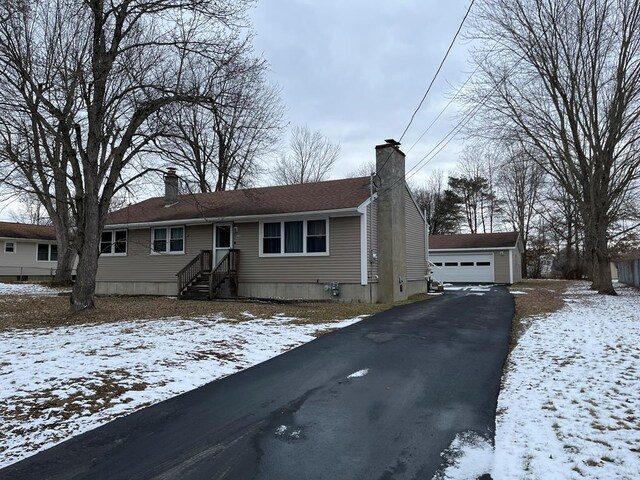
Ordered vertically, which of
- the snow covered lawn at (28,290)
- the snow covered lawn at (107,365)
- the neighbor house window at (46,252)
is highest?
the neighbor house window at (46,252)

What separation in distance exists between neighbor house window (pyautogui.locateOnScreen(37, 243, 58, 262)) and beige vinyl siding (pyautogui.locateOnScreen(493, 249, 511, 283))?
3311 cm

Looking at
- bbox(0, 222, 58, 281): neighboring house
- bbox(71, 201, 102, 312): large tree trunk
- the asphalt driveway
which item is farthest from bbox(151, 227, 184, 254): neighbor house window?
bbox(0, 222, 58, 281): neighboring house

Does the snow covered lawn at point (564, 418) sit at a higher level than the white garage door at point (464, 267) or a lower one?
lower

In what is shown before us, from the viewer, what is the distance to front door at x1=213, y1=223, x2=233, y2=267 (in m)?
18.2

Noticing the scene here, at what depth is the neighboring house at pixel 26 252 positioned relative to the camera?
31.3 meters

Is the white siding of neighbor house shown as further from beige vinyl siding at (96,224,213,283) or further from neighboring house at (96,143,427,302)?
neighboring house at (96,143,427,302)

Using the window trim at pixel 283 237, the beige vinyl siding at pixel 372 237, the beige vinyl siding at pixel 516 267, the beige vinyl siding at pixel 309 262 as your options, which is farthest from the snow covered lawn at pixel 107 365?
the beige vinyl siding at pixel 516 267

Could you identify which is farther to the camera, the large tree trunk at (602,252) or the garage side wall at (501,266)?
the garage side wall at (501,266)

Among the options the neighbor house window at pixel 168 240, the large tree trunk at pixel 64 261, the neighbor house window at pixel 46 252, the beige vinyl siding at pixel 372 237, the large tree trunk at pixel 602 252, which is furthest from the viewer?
the neighbor house window at pixel 46 252

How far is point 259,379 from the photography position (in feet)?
20.0

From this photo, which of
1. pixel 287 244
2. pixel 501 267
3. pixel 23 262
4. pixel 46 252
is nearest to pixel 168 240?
pixel 287 244

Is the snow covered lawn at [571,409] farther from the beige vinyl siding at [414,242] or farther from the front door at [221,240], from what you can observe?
the front door at [221,240]

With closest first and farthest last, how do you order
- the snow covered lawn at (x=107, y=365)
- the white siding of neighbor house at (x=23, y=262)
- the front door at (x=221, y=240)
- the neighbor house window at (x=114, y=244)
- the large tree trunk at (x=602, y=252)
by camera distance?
the snow covered lawn at (x=107, y=365)
the large tree trunk at (x=602, y=252)
the front door at (x=221, y=240)
the neighbor house window at (x=114, y=244)
the white siding of neighbor house at (x=23, y=262)

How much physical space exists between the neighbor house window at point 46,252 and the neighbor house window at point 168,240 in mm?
19231
